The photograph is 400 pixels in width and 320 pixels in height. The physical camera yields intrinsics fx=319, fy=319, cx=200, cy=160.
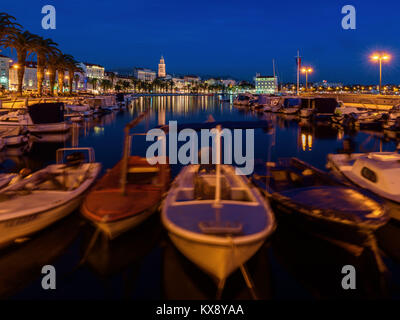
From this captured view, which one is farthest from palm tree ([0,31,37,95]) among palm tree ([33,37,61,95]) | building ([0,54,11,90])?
building ([0,54,11,90])

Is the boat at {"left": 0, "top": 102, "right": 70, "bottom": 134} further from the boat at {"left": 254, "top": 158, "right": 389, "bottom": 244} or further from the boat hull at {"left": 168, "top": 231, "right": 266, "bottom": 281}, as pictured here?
the boat hull at {"left": 168, "top": 231, "right": 266, "bottom": 281}

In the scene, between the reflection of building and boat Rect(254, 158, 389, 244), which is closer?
boat Rect(254, 158, 389, 244)

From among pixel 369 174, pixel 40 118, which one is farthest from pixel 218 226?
pixel 40 118

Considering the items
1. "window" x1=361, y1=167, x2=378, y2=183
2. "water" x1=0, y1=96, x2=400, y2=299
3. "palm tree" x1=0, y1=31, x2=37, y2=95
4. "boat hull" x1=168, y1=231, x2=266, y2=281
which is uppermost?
"palm tree" x1=0, y1=31, x2=37, y2=95

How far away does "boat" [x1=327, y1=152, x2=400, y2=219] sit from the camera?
1016 centimetres

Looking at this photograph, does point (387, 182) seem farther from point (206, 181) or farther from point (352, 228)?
point (206, 181)

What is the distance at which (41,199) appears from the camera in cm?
927

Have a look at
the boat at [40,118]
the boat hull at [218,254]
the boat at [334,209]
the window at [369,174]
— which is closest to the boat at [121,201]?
the boat hull at [218,254]

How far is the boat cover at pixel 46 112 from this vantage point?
98.0 feet

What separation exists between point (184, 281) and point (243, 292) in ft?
4.55

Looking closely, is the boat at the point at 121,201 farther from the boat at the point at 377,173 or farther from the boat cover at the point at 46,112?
the boat cover at the point at 46,112

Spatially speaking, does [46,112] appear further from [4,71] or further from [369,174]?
[4,71]

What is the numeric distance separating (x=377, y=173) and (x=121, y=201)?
28.1 ft

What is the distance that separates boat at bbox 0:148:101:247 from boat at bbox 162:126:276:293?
337cm
